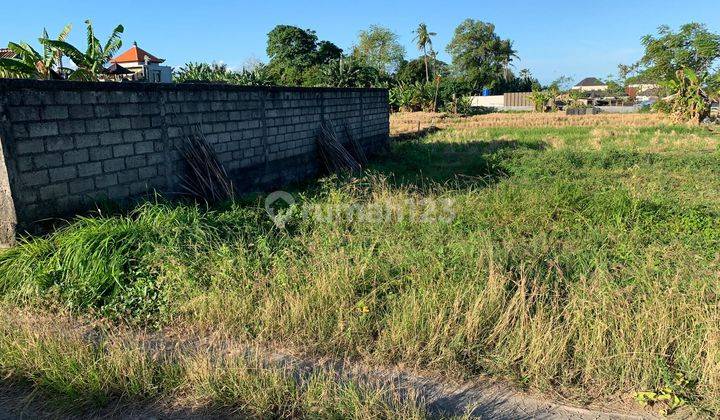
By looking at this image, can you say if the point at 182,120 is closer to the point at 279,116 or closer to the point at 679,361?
the point at 279,116

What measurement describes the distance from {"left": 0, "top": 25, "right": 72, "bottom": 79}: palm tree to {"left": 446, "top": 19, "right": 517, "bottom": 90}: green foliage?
52.7 m

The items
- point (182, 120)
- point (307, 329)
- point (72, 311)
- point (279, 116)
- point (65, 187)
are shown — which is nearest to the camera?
point (307, 329)

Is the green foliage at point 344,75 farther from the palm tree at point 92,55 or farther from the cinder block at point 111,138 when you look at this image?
the cinder block at point 111,138

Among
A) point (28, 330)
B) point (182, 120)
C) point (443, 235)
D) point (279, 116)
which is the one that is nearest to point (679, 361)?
point (443, 235)

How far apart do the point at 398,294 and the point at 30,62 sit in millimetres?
14444

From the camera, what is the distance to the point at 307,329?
11.0ft

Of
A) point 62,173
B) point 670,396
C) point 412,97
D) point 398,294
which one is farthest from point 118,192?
point 412,97

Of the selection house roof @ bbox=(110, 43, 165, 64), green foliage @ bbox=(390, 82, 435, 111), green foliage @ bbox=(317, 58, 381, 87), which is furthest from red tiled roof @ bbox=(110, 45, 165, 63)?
green foliage @ bbox=(390, 82, 435, 111)

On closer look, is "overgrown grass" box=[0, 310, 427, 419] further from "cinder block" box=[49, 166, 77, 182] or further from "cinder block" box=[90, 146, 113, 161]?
"cinder block" box=[90, 146, 113, 161]

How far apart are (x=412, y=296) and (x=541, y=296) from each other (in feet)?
3.06

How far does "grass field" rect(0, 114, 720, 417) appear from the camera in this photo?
2.84m

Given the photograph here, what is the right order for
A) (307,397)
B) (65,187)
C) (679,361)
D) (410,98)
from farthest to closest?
(410,98), (65,187), (679,361), (307,397)

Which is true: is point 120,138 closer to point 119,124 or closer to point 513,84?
point 119,124

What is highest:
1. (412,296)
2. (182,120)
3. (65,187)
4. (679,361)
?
(182,120)
